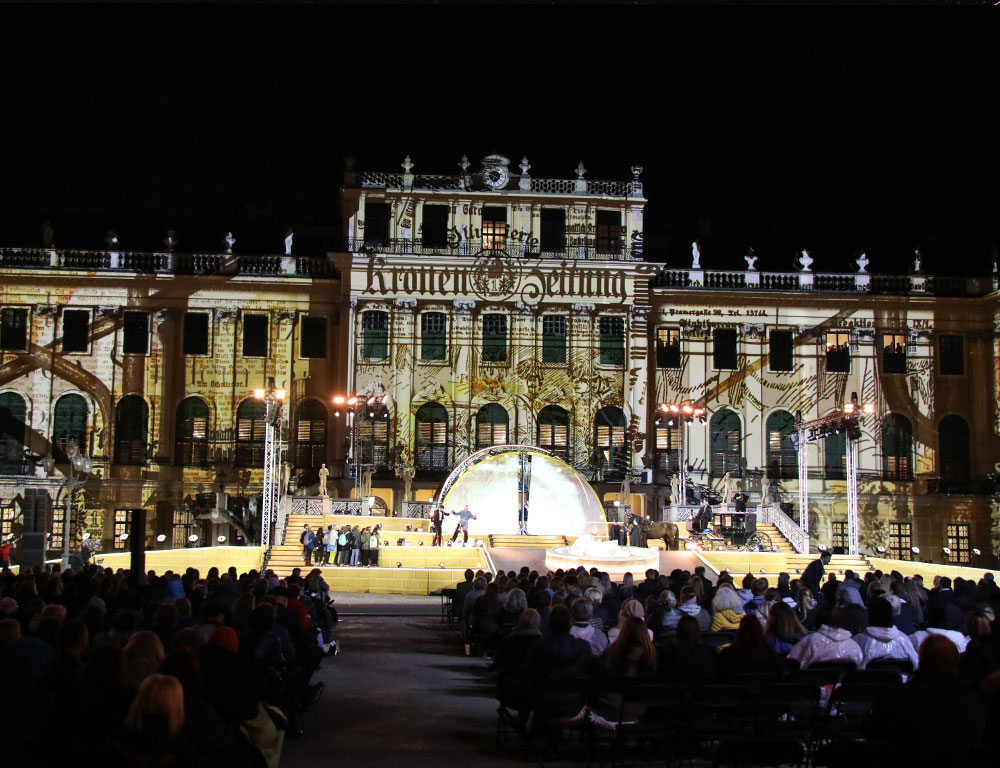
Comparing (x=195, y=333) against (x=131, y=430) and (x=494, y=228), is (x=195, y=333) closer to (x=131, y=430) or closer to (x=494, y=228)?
(x=131, y=430)

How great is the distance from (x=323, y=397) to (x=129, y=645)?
37.6m

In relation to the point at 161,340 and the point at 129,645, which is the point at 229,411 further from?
the point at 129,645

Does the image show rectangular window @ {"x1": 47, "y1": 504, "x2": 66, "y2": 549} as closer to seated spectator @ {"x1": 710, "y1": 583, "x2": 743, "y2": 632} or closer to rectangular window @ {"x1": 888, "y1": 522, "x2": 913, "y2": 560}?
rectangular window @ {"x1": 888, "y1": 522, "x2": 913, "y2": 560}

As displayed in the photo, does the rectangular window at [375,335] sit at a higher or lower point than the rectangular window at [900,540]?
higher

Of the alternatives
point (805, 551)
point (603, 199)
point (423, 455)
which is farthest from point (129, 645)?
point (603, 199)

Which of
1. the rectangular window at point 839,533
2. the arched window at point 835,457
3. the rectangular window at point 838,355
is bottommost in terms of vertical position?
the rectangular window at point 839,533

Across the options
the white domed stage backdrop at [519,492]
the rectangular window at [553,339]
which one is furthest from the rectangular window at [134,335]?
the rectangular window at [553,339]

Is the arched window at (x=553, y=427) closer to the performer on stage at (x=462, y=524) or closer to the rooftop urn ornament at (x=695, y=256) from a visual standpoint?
the rooftop urn ornament at (x=695, y=256)

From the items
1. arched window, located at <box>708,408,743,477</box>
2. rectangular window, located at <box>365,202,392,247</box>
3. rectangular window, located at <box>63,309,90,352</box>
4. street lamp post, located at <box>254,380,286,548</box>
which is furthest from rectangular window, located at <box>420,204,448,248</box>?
rectangular window, located at <box>63,309,90,352</box>

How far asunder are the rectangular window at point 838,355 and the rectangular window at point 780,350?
1640 millimetres

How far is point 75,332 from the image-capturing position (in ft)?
143

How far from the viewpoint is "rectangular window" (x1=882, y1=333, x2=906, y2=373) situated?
45781mm

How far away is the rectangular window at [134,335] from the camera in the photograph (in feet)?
144

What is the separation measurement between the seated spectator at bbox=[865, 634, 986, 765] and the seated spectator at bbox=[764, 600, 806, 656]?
437cm
